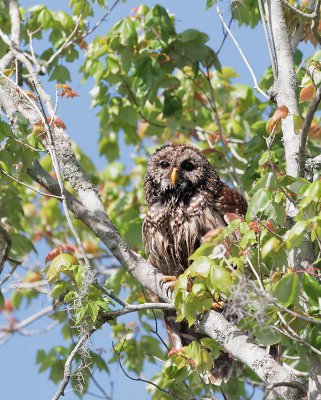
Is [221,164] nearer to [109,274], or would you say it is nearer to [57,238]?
[109,274]

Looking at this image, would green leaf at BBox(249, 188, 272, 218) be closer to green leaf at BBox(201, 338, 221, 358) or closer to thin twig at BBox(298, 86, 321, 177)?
thin twig at BBox(298, 86, 321, 177)

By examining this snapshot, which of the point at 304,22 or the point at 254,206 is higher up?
the point at 304,22

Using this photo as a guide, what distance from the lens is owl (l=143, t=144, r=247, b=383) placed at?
603cm

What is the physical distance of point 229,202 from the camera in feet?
20.4

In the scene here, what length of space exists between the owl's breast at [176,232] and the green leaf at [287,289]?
258 centimetres

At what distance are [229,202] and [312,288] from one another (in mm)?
2651

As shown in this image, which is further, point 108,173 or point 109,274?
point 108,173

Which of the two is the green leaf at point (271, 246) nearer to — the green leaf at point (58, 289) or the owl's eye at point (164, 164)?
the green leaf at point (58, 289)

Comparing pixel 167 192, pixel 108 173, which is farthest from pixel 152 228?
pixel 108 173

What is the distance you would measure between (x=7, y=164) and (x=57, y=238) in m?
5.56

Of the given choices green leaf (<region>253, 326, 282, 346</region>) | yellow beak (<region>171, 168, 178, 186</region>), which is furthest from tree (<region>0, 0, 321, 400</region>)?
yellow beak (<region>171, 168, 178, 186</region>)

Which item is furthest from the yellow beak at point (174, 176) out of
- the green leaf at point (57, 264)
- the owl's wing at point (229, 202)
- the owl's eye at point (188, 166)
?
the green leaf at point (57, 264)

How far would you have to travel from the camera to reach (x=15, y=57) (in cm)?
571

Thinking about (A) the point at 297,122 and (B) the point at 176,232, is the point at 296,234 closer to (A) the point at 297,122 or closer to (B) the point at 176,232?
(A) the point at 297,122
